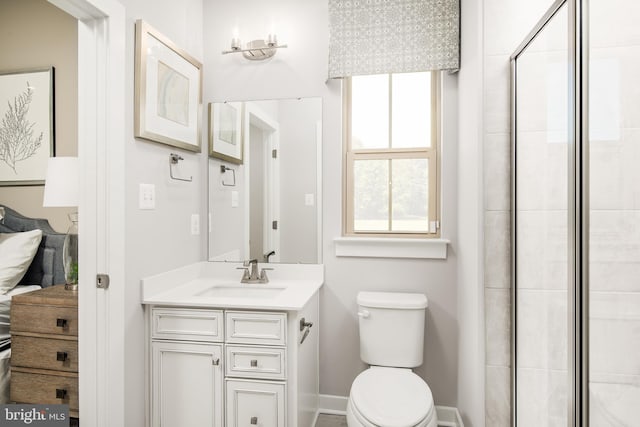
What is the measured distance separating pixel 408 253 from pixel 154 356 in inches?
55.5

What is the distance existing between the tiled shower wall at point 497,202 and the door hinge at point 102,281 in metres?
1.62

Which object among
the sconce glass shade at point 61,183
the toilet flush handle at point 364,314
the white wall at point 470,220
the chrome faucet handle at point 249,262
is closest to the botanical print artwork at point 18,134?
the sconce glass shade at point 61,183

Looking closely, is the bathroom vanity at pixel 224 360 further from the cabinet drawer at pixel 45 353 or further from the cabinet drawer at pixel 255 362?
the cabinet drawer at pixel 45 353

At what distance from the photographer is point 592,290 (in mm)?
1065

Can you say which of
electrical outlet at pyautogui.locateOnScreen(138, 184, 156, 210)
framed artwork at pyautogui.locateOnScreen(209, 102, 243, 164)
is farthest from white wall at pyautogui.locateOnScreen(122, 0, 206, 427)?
framed artwork at pyautogui.locateOnScreen(209, 102, 243, 164)

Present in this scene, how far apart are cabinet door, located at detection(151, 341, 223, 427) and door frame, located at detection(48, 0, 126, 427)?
0.61 ft

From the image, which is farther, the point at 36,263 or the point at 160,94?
the point at 36,263

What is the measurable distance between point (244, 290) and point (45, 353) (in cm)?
93

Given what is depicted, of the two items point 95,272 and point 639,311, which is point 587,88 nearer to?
point 639,311

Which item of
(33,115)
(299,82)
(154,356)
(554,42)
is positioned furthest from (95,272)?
(554,42)

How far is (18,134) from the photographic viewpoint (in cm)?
252

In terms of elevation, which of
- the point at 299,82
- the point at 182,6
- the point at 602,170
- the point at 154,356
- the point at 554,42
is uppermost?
the point at 182,6

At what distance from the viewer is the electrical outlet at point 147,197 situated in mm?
1672

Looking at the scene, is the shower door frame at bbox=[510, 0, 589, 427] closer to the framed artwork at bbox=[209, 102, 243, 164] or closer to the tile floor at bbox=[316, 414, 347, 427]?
the tile floor at bbox=[316, 414, 347, 427]
